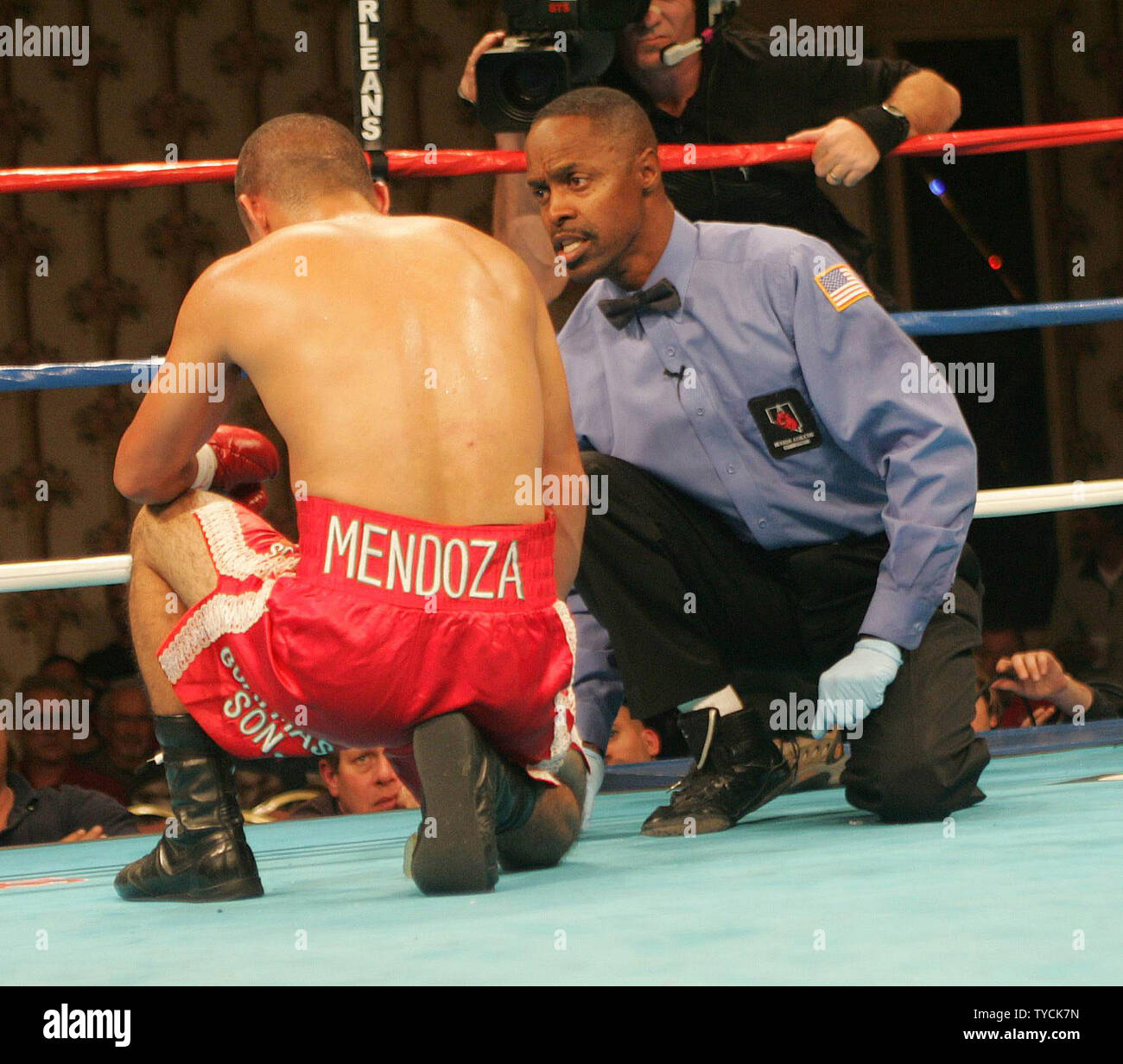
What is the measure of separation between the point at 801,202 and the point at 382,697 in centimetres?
129

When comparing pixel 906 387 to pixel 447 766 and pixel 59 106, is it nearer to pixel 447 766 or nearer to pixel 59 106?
pixel 447 766

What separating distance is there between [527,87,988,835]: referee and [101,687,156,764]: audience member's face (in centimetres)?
145

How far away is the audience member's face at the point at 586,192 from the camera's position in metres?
1.57

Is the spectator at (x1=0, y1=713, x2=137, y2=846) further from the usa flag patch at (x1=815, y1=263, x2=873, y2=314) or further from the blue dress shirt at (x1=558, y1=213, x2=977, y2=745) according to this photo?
the usa flag patch at (x1=815, y1=263, x2=873, y2=314)

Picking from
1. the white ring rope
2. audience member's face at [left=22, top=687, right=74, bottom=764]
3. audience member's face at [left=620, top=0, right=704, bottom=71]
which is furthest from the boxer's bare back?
audience member's face at [left=22, top=687, right=74, bottom=764]

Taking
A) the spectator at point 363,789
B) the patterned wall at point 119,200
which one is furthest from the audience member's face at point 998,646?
the patterned wall at point 119,200

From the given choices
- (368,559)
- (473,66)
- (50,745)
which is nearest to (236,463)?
(368,559)

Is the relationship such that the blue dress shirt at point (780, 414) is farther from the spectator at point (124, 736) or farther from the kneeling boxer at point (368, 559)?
the spectator at point (124, 736)

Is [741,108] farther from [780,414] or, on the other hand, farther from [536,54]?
[780,414]

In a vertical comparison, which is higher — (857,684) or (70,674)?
(857,684)

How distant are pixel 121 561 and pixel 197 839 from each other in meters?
0.56

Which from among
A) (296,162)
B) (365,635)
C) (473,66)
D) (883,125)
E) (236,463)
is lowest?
(365,635)

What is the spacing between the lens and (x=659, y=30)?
211 cm

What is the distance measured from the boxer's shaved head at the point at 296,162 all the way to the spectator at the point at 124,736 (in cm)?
167
